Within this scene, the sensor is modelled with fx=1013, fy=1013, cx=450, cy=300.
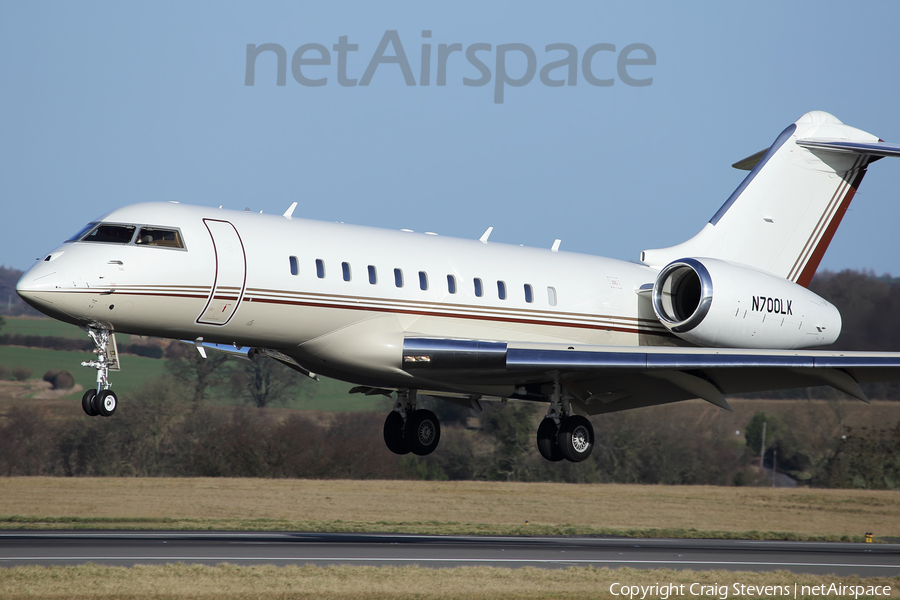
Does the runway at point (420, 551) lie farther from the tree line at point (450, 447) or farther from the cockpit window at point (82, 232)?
the tree line at point (450, 447)

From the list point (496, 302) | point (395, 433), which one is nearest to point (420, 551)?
point (395, 433)

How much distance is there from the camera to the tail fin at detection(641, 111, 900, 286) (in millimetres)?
23719

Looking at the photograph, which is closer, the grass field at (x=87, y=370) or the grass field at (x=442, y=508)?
the grass field at (x=442, y=508)

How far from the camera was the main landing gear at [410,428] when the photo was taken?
22344 millimetres

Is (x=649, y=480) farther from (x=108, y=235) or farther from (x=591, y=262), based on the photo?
(x=108, y=235)

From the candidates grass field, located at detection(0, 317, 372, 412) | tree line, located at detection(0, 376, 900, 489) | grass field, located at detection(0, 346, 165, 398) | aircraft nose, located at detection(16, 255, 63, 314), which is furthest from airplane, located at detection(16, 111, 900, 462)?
grass field, located at detection(0, 346, 165, 398)

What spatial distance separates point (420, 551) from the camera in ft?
80.0

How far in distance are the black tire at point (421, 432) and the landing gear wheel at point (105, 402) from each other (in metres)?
8.04

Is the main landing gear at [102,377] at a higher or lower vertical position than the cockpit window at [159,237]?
lower

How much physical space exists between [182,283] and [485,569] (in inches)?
345

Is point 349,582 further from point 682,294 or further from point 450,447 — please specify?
point 450,447

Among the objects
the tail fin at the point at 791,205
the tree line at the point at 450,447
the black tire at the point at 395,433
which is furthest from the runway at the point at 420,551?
the tree line at the point at 450,447

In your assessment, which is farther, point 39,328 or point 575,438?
point 39,328

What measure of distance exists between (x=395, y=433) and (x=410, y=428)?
15.0 inches
